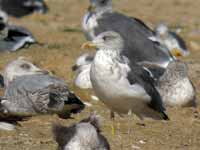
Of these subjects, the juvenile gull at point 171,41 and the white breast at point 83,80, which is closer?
the white breast at point 83,80

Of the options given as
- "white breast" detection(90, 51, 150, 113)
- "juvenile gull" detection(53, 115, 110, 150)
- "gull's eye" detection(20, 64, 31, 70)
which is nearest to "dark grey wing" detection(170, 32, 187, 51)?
"gull's eye" detection(20, 64, 31, 70)

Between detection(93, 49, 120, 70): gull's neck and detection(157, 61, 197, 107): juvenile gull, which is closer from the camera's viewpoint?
detection(93, 49, 120, 70): gull's neck

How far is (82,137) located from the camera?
682 centimetres

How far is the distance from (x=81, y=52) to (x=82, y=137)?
6.97 meters

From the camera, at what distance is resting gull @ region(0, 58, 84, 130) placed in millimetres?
9148

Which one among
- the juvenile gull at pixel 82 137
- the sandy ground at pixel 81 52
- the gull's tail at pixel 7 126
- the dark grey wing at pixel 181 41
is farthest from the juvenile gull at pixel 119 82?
the dark grey wing at pixel 181 41

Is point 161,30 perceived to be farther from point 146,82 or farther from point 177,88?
point 146,82

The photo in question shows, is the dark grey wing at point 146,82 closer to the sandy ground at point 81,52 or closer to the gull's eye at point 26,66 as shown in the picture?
the sandy ground at point 81,52

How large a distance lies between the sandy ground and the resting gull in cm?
13

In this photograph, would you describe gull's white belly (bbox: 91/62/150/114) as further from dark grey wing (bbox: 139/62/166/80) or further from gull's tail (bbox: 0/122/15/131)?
dark grey wing (bbox: 139/62/166/80)

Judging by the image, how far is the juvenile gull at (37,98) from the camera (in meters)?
9.15

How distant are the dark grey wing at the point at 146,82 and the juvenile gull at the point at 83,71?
208 centimetres

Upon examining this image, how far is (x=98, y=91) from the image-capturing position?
28.5 ft

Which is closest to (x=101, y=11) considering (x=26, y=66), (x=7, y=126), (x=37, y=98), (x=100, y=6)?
(x=100, y=6)
